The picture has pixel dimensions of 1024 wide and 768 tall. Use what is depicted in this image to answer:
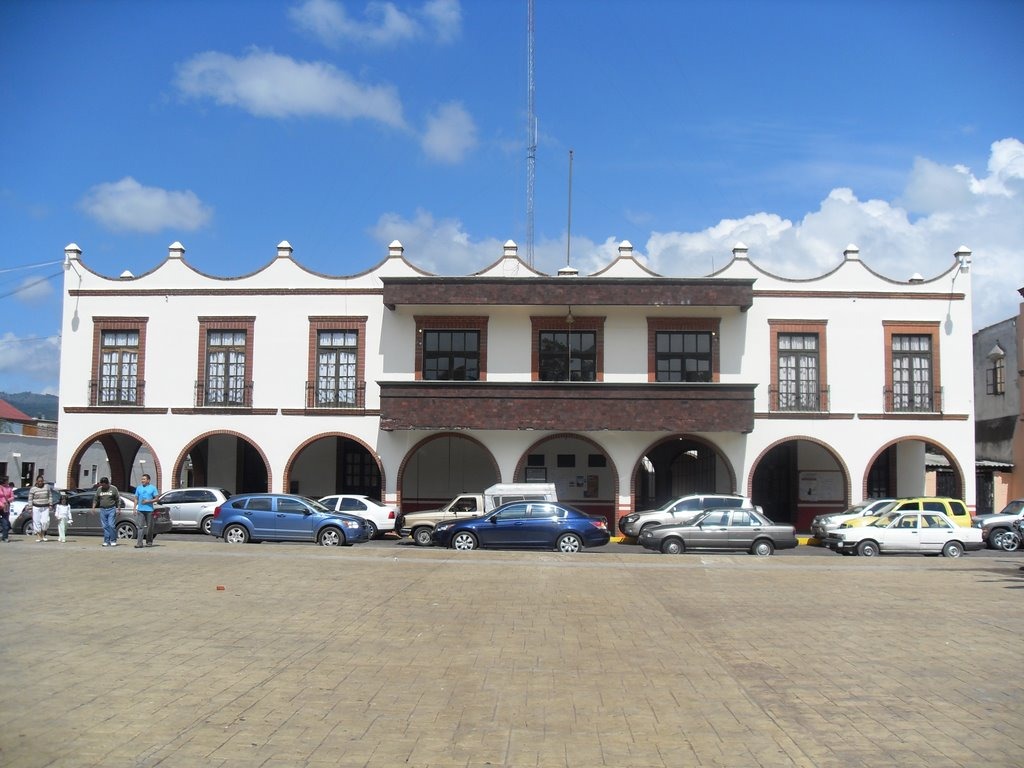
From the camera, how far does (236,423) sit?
3200 cm

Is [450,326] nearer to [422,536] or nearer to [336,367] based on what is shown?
[336,367]

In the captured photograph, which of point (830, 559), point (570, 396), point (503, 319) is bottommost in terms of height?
point (830, 559)

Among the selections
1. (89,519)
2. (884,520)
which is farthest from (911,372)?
(89,519)

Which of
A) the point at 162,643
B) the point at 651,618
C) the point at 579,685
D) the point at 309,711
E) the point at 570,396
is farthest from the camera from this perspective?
the point at 570,396

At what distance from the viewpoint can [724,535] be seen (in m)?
24.5

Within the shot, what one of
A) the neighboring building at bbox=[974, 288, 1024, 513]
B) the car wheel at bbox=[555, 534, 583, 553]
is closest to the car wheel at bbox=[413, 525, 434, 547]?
the car wheel at bbox=[555, 534, 583, 553]

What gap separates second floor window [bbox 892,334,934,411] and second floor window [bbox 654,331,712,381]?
6109 mm

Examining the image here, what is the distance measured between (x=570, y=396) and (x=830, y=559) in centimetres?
1036

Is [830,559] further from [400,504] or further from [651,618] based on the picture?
[400,504]

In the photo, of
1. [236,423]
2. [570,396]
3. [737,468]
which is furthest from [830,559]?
[236,423]

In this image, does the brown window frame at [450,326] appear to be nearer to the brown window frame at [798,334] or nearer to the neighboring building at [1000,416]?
the brown window frame at [798,334]

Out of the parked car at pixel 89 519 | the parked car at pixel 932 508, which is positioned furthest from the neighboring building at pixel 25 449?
the parked car at pixel 932 508

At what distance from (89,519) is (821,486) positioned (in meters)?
23.2

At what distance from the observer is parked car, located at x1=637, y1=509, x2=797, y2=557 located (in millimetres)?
24438
